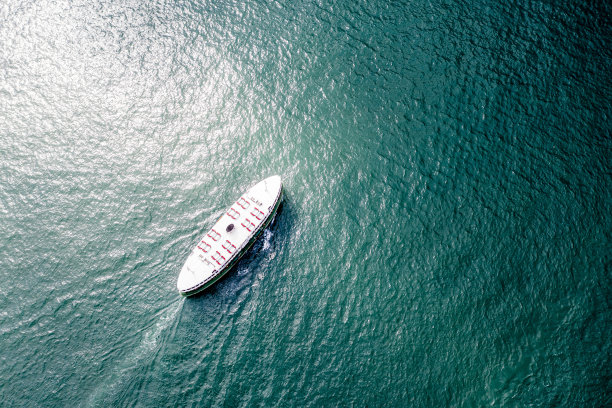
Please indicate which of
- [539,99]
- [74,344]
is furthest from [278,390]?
[539,99]

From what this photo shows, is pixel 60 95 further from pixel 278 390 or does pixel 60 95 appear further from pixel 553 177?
pixel 553 177

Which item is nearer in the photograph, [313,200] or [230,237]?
[230,237]

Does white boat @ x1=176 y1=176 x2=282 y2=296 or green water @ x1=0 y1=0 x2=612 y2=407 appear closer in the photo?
green water @ x1=0 y1=0 x2=612 y2=407

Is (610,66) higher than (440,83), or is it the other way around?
(440,83)

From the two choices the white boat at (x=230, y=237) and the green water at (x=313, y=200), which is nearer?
the green water at (x=313, y=200)
